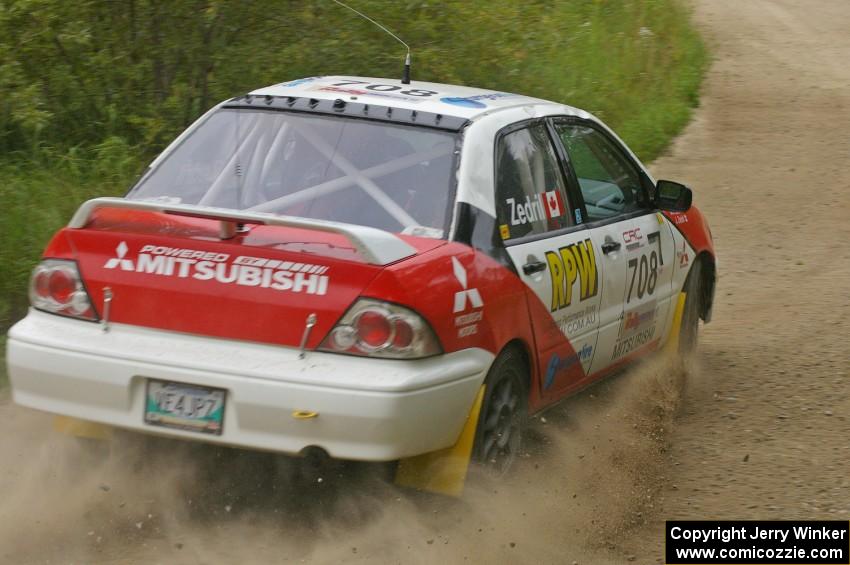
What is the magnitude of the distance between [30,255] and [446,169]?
3230 millimetres

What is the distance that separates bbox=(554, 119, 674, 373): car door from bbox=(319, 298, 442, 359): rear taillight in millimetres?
1752

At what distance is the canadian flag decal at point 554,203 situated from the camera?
5613mm

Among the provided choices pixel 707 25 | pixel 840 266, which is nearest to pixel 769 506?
pixel 840 266

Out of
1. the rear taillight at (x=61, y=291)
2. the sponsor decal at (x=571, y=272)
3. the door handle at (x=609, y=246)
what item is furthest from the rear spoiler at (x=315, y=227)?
the door handle at (x=609, y=246)

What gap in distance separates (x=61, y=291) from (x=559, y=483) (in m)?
2.19

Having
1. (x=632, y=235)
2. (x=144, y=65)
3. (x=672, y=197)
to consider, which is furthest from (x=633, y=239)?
(x=144, y=65)

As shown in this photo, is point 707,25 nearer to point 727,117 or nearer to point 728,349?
point 727,117

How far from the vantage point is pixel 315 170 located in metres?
5.23

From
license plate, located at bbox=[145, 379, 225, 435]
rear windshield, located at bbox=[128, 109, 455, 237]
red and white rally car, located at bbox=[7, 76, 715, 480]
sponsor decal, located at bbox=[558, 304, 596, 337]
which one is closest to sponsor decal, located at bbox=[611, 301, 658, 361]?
red and white rally car, located at bbox=[7, 76, 715, 480]

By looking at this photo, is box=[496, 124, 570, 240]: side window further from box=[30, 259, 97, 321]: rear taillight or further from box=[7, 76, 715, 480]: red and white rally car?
box=[30, 259, 97, 321]: rear taillight

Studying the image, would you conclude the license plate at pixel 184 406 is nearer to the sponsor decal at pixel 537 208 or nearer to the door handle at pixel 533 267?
the door handle at pixel 533 267

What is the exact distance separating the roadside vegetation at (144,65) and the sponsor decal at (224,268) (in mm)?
2743

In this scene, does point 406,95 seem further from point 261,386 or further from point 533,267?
point 261,386

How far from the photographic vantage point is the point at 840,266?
33.0ft
